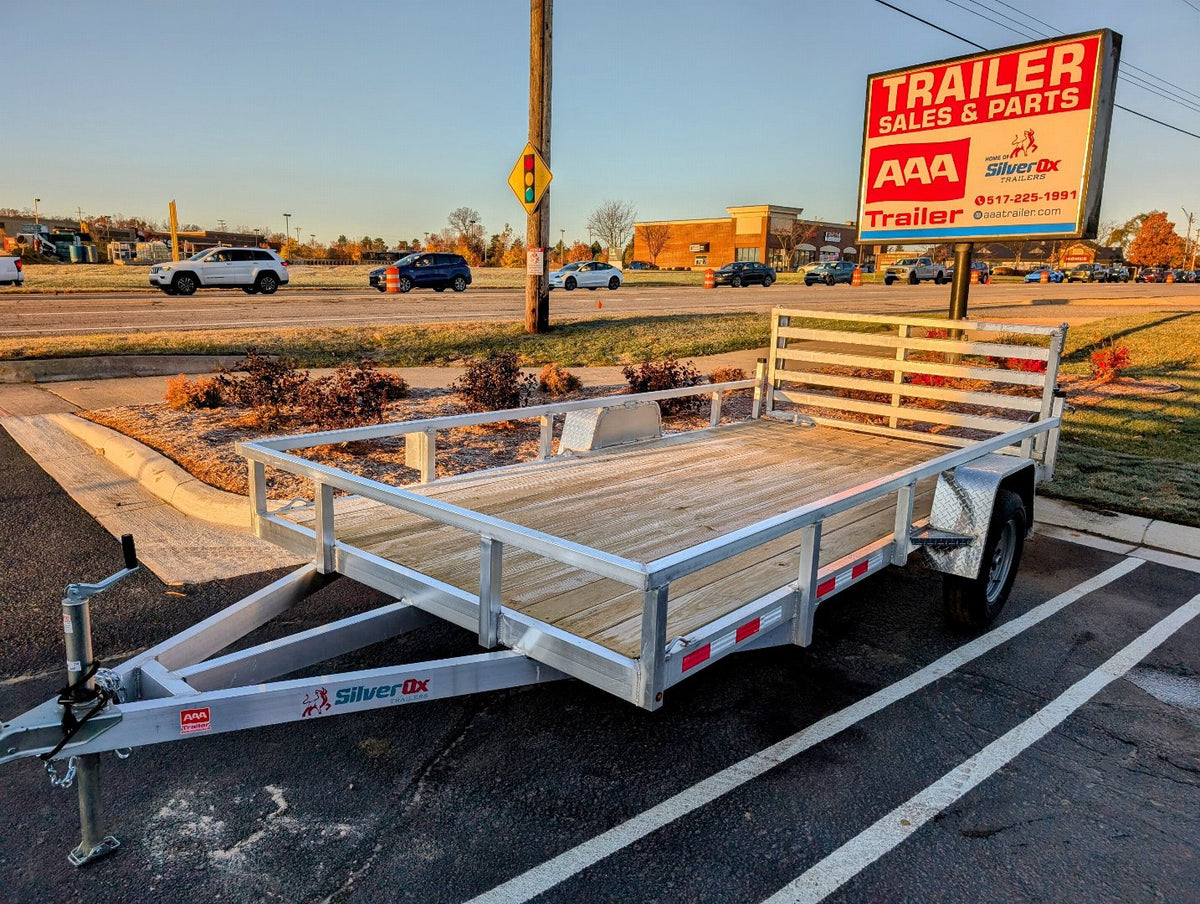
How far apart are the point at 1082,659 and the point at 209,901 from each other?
14.7 feet

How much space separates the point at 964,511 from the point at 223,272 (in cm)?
3149

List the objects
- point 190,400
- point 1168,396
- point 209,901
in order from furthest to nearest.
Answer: point 1168,396, point 190,400, point 209,901

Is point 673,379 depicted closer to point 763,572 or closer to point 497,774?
point 763,572

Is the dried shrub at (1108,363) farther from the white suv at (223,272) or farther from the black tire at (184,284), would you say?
the black tire at (184,284)

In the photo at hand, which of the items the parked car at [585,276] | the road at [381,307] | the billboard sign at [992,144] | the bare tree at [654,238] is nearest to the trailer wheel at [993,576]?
the billboard sign at [992,144]

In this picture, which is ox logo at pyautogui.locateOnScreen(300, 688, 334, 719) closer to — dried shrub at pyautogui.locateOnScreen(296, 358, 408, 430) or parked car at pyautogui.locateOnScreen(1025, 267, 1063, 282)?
dried shrub at pyautogui.locateOnScreen(296, 358, 408, 430)

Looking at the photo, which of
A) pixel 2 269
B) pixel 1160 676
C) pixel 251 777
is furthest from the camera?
pixel 2 269

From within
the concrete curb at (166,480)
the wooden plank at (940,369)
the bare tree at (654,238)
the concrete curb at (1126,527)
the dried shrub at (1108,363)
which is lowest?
the concrete curb at (1126,527)

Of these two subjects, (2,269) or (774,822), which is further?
(2,269)

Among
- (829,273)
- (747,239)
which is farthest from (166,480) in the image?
(747,239)

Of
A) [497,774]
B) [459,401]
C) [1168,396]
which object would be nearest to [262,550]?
[497,774]

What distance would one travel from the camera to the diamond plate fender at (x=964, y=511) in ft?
14.6

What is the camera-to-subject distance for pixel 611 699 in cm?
430

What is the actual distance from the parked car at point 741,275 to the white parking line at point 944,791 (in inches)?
1798
